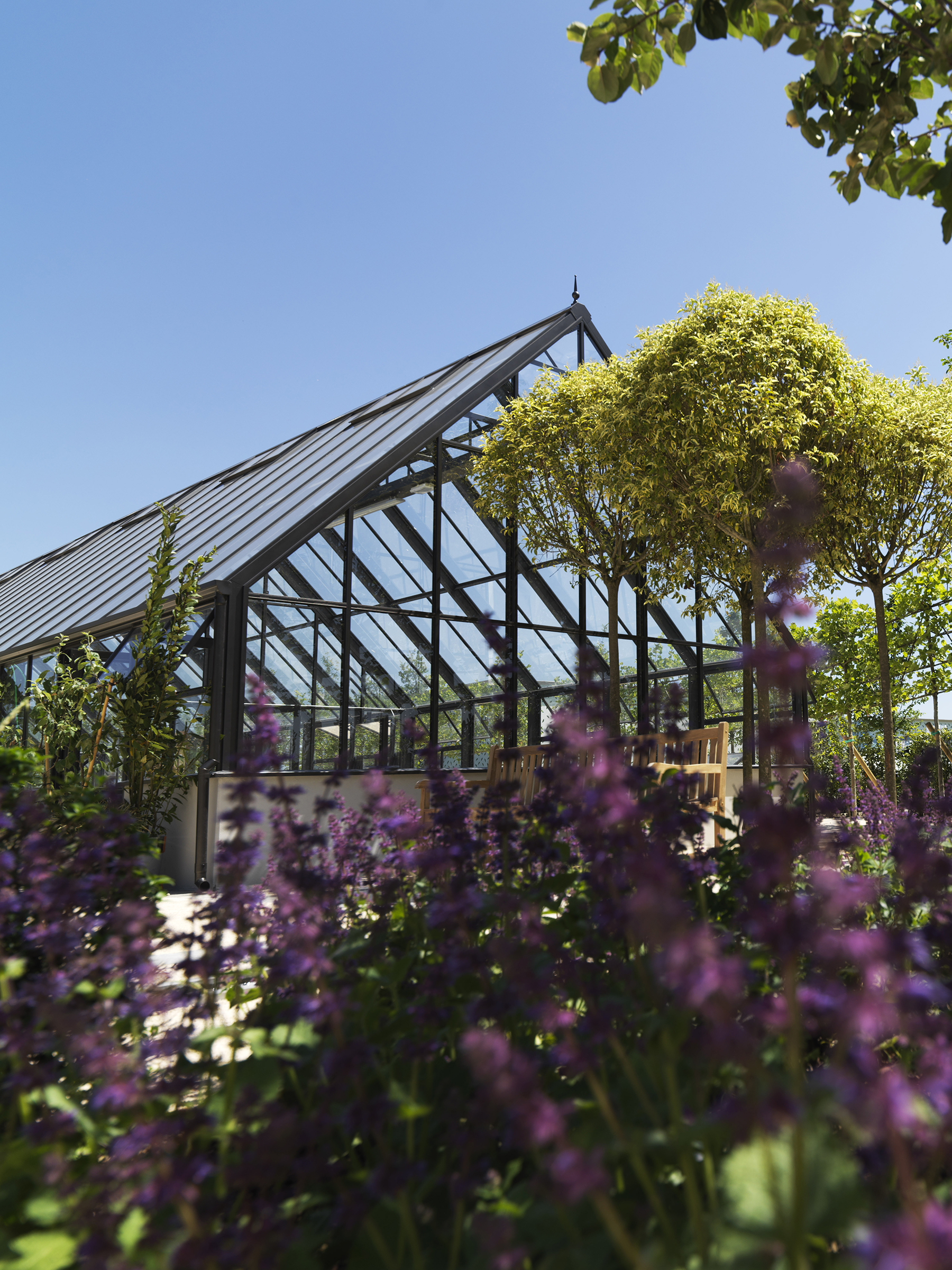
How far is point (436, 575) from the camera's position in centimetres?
1030

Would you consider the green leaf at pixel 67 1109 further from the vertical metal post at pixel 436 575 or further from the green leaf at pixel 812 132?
the vertical metal post at pixel 436 575

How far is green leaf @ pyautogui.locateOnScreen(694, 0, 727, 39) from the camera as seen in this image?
2.88m

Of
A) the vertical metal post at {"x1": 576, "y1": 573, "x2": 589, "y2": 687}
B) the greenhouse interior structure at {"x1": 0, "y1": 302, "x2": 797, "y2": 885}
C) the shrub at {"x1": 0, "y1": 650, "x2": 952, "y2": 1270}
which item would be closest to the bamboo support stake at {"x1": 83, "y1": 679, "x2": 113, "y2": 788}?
the greenhouse interior structure at {"x1": 0, "y1": 302, "x2": 797, "y2": 885}

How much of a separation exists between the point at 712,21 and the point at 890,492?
710cm

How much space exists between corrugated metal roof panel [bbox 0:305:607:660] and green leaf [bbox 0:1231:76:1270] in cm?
764

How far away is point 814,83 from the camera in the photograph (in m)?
3.38

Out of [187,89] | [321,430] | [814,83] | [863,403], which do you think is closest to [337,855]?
[814,83]

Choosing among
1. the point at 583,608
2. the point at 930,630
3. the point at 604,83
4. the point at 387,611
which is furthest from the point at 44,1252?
the point at 930,630

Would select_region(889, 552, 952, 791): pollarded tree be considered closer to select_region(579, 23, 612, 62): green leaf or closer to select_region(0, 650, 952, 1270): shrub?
select_region(579, 23, 612, 62): green leaf

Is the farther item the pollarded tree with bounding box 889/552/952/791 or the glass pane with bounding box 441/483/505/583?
the pollarded tree with bounding box 889/552/952/791

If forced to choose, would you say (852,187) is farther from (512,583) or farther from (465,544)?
(512,583)

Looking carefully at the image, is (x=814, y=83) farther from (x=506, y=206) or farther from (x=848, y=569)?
(x=506, y=206)

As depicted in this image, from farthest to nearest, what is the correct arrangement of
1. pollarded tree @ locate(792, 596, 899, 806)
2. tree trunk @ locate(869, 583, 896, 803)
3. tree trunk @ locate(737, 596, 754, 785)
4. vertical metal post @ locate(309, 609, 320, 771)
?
pollarded tree @ locate(792, 596, 899, 806) < vertical metal post @ locate(309, 609, 320, 771) < tree trunk @ locate(869, 583, 896, 803) < tree trunk @ locate(737, 596, 754, 785)

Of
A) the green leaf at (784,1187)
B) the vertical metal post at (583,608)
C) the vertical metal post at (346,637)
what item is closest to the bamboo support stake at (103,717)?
the vertical metal post at (346,637)
